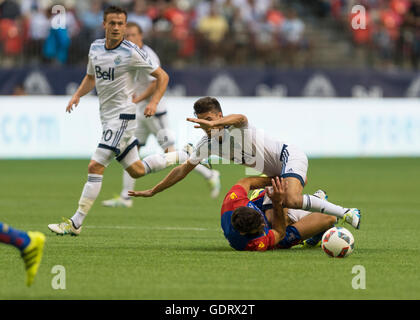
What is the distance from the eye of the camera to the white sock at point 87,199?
11.0 metres

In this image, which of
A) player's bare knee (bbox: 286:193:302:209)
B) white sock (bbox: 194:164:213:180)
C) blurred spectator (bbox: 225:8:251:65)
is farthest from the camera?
blurred spectator (bbox: 225:8:251:65)

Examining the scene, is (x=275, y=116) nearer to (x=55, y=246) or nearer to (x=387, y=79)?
(x=387, y=79)

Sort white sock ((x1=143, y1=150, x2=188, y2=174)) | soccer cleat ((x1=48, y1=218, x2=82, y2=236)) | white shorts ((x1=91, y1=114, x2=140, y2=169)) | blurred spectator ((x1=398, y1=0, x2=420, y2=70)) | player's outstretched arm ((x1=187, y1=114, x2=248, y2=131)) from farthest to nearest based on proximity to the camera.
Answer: blurred spectator ((x1=398, y1=0, x2=420, y2=70)) < white sock ((x1=143, y1=150, x2=188, y2=174)) < white shorts ((x1=91, y1=114, x2=140, y2=169)) < soccer cleat ((x1=48, y1=218, x2=82, y2=236)) < player's outstretched arm ((x1=187, y1=114, x2=248, y2=131))

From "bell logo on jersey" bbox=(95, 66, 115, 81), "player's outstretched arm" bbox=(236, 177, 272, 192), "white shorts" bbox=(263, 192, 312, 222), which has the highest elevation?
"bell logo on jersey" bbox=(95, 66, 115, 81)

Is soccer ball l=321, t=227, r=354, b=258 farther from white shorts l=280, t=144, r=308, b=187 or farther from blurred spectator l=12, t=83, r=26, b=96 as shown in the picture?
blurred spectator l=12, t=83, r=26, b=96

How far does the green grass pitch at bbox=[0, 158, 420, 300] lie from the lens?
24.5 feet

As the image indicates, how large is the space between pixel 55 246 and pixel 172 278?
2483 millimetres

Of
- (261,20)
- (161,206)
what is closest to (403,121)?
(261,20)

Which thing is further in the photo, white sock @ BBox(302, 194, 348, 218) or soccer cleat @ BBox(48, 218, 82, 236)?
soccer cleat @ BBox(48, 218, 82, 236)

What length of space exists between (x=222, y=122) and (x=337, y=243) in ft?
5.31

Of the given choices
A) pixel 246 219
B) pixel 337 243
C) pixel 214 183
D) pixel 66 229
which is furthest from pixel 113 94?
pixel 214 183

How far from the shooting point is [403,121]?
26.0 meters

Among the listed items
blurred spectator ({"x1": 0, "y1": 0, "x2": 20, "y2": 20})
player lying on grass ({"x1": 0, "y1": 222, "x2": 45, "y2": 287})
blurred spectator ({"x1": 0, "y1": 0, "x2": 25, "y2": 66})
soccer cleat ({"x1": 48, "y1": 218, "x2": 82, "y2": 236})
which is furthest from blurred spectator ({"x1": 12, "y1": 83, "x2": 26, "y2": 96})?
player lying on grass ({"x1": 0, "y1": 222, "x2": 45, "y2": 287})

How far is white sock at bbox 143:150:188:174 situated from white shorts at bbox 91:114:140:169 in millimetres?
344
